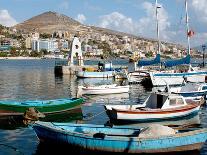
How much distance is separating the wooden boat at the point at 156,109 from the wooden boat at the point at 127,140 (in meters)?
6.70

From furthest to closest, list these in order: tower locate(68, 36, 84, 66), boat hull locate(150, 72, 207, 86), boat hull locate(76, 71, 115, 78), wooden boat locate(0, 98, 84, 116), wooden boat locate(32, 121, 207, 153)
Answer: tower locate(68, 36, 84, 66) < boat hull locate(76, 71, 115, 78) < boat hull locate(150, 72, 207, 86) < wooden boat locate(0, 98, 84, 116) < wooden boat locate(32, 121, 207, 153)

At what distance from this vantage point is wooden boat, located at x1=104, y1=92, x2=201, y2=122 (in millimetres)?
31172

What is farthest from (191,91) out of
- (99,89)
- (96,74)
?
(96,74)

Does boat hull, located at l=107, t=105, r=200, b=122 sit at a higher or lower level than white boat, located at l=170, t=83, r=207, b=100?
lower

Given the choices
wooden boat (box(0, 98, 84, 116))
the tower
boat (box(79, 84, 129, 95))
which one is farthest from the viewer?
the tower

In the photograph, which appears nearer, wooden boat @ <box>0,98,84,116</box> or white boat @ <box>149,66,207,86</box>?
wooden boat @ <box>0,98,84,116</box>

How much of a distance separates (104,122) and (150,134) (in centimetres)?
1136

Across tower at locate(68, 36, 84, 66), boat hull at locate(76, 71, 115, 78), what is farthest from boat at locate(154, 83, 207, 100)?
tower at locate(68, 36, 84, 66)

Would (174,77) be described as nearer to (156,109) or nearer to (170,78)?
(170,78)

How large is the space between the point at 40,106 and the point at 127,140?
1397cm

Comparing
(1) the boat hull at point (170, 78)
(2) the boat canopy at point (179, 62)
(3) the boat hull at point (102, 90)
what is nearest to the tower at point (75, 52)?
(2) the boat canopy at point (179, 62)

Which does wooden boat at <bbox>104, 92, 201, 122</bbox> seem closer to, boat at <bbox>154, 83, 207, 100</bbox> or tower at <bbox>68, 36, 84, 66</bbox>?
boat at <bbox>154, 83, 207, 100</bbox>

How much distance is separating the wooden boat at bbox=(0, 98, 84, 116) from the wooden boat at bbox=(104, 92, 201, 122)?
5028mm

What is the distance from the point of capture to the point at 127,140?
73.4 ft
